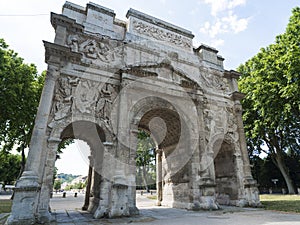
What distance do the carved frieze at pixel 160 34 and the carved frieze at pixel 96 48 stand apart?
196 cm

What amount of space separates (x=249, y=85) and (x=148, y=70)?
35.9 feet

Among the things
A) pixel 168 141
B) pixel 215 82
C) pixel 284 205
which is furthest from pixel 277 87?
pixel 168 141

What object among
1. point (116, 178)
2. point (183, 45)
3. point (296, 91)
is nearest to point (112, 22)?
point (183, 45)

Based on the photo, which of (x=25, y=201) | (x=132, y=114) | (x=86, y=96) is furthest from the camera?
(x=132, y=114)

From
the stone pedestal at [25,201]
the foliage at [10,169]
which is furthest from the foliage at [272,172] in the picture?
the foliage at [10,169]

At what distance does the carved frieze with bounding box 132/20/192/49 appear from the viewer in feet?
39.5

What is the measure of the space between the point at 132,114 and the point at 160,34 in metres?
6.02

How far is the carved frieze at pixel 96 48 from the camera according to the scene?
9.95 m

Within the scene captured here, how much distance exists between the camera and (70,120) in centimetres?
859

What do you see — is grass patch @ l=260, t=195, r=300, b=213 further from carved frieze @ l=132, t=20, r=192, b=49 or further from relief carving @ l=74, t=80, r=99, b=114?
carved frieze @ l=132, t=20, r=192, b=49

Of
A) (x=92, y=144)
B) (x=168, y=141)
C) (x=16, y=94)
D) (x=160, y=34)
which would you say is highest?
(x=160, y=34)

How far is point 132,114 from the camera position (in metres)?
9.81

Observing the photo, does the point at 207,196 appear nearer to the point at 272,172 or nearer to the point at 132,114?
the point at 132,114

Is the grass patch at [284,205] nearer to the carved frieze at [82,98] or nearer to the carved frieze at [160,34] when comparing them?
the carved frieze at [82,98]
